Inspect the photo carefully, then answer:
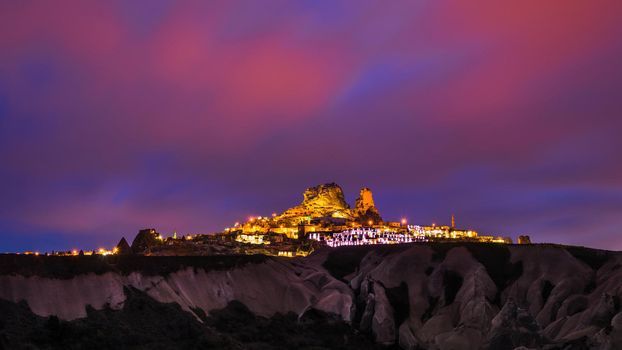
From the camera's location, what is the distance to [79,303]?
247ft

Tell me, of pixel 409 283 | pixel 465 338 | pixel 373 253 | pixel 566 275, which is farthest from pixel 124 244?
pixel 566 275

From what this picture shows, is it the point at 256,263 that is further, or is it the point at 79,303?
the point at 256,263

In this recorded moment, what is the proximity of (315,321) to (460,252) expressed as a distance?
120 feet

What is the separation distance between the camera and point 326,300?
101188 millimetres

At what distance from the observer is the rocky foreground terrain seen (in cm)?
7112

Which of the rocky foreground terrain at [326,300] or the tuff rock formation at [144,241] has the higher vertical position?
the tuff rock formation at [144,241]

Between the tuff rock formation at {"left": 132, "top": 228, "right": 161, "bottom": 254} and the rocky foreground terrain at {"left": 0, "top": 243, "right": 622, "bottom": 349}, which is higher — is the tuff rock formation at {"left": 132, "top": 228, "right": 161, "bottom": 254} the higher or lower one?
the higher one

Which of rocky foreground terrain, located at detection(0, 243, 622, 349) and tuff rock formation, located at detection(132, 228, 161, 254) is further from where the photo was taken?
tuff rock formation, located at detection(132, 228, 161, 254)

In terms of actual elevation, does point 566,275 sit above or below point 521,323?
above

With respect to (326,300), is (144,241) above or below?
above

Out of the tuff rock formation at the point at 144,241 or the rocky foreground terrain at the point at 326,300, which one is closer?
the rocky foreground terrain at the point at 326,300

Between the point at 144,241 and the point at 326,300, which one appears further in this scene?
the point at 144,241

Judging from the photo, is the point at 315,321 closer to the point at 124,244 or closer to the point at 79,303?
the point at 79,303

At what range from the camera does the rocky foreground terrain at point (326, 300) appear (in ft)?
233
